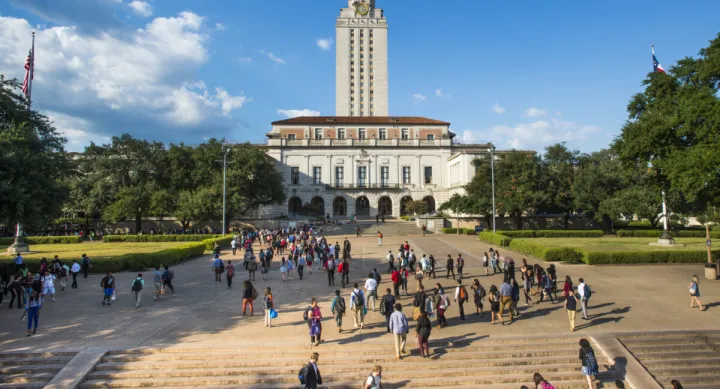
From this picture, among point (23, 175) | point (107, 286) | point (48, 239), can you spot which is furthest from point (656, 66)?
point (48, 239)

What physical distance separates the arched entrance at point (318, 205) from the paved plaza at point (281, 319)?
43.8 meters

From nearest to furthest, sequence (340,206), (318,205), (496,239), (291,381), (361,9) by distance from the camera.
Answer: (291,381), (496,239), (318,205), (340,206), (361,9)

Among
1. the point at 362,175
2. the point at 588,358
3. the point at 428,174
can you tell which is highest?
the point at 428,174

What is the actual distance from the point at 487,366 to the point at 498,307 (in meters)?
2.86

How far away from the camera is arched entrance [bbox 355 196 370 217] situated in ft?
209

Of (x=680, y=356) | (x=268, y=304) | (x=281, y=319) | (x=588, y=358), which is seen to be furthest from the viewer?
(x=281, y=319)

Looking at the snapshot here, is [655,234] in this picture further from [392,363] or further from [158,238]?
[158,238]

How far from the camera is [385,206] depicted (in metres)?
65.0

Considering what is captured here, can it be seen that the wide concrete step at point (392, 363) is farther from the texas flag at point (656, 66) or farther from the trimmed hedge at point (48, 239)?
the trimmed hedge at point (48, 239)

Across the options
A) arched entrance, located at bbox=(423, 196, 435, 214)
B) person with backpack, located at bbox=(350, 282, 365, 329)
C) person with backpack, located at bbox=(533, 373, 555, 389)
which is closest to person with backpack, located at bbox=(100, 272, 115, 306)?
person with backpack, located at bbox=(350, 282, 365, 329)

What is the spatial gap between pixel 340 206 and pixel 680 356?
5646 cm

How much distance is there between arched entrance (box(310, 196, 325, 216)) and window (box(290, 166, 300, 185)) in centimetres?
401

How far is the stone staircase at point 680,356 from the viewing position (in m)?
10.1

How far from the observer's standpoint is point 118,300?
51.4 feet
